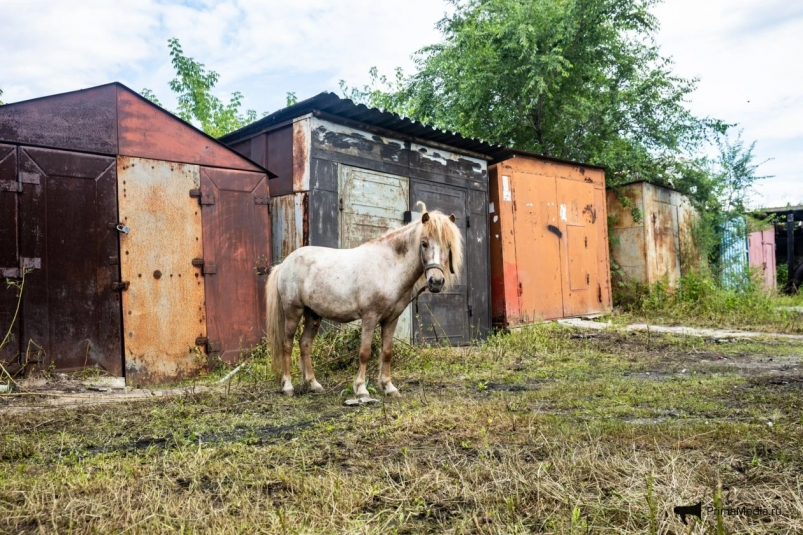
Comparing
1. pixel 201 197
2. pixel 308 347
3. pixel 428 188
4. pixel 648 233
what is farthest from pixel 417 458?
pixel 648 233

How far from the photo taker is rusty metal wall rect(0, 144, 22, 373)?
5070 mm

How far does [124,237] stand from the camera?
5.82 metres

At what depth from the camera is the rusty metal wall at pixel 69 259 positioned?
17.2 ft

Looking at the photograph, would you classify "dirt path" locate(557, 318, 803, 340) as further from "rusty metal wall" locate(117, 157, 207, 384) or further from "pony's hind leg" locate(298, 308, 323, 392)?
"rusty metal wall" locate(117, 157, 207, 384)

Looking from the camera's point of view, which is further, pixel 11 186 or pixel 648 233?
pixel 648 233

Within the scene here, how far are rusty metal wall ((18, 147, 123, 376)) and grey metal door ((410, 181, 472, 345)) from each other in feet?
13.1

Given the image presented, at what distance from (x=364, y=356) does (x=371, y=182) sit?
3458mm

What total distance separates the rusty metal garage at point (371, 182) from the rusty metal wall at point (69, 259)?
2.10 meters

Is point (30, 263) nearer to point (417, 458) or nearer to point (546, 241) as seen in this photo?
point (417, 458)

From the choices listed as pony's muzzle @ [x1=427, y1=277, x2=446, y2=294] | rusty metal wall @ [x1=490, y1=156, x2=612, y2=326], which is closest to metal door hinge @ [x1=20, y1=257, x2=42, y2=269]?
pony's muzzle @ [x1=427, y1=277, x2=446, y2=294]

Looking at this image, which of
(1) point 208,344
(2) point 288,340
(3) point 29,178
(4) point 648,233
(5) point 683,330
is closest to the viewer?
(2) point 288,340

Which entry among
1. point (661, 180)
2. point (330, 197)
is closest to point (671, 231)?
point (661, 180)

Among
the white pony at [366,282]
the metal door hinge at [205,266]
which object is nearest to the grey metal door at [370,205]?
the metal door hinge at [205,266]

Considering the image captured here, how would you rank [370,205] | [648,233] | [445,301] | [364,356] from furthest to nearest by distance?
[648,233], [445,301], [370,205], [364,356]
